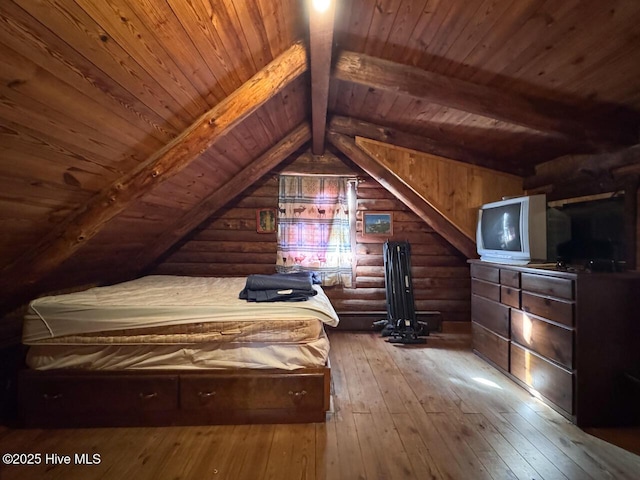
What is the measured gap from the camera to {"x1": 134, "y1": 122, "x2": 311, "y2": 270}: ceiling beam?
3369mm

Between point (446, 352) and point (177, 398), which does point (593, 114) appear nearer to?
point (446, 352)

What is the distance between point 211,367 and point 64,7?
1868 millimetres

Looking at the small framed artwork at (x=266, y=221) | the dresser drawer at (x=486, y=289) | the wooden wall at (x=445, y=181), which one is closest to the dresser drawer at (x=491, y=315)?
the dresser drawer at (x=486, y=289)

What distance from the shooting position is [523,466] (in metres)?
1.61

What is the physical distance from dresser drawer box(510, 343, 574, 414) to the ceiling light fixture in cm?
251

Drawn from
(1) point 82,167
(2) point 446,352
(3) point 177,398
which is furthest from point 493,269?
(1) point 82,167

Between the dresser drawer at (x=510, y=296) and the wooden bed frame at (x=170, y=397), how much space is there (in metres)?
1.61

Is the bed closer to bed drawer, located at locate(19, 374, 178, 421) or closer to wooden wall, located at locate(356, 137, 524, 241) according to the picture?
bed drawer, located at locate(19, 374, 178, 421)

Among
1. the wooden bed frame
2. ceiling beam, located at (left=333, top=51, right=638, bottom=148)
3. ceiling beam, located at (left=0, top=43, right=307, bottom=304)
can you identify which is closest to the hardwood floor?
the wooden bed frame

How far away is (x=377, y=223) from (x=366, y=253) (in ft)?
1.32

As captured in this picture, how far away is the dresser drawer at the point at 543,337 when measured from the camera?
6.46ft

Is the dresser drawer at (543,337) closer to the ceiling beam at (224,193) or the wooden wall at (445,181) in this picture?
the wooden wall at (445,181)

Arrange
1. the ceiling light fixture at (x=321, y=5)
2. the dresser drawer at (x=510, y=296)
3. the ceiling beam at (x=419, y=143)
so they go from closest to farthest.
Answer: the ceiling light fixture at (x=321, y=5) < the dresser drawer at (x=510, y=296) < the ceiling beam at (x=419, y=143)

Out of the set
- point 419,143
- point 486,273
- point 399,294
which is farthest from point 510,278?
point 419,143
